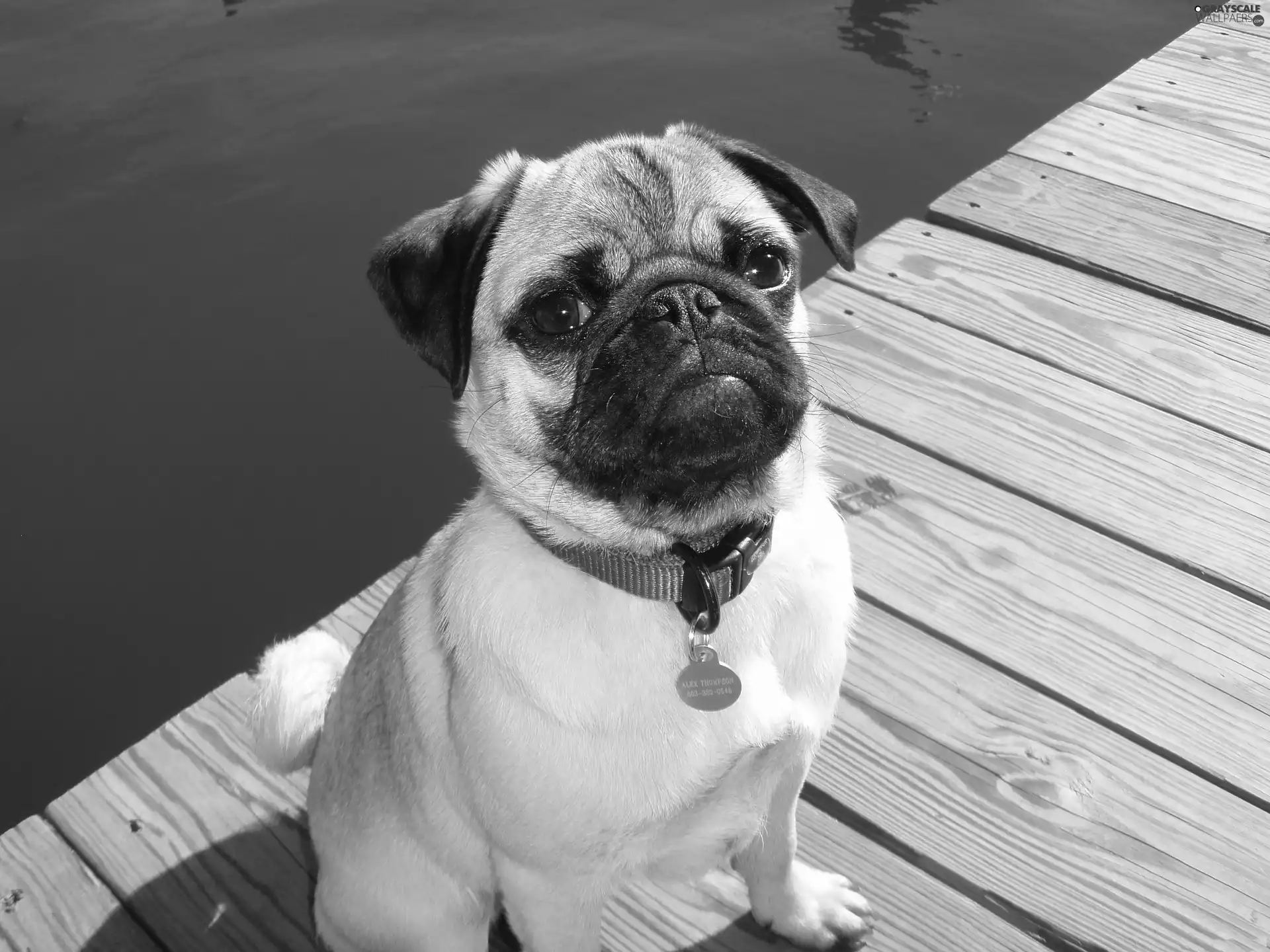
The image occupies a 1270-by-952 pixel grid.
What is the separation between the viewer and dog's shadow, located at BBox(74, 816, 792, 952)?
2385 millimetres

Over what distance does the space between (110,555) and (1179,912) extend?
4.35 meters

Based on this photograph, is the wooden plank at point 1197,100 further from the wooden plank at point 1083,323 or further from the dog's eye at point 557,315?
the dog's eye at point 557,315

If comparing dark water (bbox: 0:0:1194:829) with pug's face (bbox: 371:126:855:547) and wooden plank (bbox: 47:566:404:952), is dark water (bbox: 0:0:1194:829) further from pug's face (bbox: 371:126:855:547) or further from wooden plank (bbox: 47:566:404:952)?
pug's face (bbox: 371:126:855:547)

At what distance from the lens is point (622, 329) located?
72.6 inches

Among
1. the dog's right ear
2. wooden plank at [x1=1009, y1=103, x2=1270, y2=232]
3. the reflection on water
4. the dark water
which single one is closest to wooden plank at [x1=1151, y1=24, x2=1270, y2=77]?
wooden plank at [x1=1009, y1=103, x2=1270, y2=232]

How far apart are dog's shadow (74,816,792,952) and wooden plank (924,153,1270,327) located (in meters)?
2.63

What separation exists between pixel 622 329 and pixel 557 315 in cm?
15

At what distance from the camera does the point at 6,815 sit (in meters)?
4.07

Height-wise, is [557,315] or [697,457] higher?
[557,315]

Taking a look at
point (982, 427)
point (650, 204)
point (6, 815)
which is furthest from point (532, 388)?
point (6, 815)

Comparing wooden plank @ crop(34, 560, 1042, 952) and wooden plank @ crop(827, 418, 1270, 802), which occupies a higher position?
wooden plank @ crop(827, 418, 1270, 802)

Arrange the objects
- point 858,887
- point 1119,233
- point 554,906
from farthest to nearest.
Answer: point 1119,233, point 858,887, point 554,906

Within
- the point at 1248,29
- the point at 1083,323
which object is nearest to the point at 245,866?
the point at 1083,323

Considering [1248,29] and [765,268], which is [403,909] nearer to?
[765,268]
